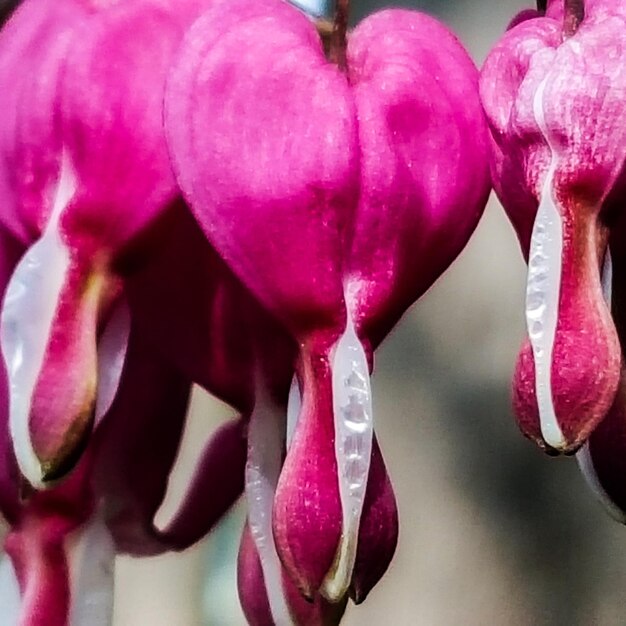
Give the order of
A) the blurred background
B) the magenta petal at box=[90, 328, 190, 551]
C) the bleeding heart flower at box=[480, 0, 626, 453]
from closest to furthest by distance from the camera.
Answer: the bleeding heart flower at box=[480, 0, 626, 453] < the magenta petal at box=[90, 328, 190, 551] < the blurred background

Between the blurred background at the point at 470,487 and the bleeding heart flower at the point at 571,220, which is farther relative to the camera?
the blurred background at the point at 470,487

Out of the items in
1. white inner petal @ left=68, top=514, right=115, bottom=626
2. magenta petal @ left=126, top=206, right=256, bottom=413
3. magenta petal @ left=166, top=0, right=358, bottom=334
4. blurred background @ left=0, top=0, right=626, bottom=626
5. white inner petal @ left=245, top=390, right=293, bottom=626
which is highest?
magenta petal @ left=166, top=0, right=358, bottom=334

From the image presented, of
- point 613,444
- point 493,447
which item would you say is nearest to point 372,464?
point 613,444

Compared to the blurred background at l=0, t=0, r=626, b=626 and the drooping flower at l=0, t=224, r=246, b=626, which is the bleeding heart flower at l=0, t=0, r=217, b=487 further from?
the blurred background at l=0, t=0, r=626, b=626

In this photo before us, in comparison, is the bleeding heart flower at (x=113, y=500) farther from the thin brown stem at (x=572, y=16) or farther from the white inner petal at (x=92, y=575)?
the thin brown stem at (x=572, y=16)

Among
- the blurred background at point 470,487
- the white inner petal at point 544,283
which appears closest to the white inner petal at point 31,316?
→ the white inner petal at point 544,283

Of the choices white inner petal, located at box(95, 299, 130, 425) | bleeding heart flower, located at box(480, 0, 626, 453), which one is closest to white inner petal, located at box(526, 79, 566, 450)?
bleeding heart flower, located at box(480, 0, 626, 453)

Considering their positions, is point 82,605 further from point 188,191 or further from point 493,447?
point 493,447

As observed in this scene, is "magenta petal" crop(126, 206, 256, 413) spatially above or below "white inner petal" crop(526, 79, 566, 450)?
below
